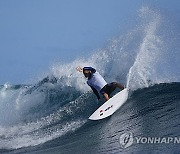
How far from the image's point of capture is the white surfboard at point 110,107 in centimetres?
1209

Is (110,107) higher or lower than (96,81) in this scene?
lower

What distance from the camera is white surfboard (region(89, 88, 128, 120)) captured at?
39.7 feet

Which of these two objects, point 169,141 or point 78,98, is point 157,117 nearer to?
point 169,141

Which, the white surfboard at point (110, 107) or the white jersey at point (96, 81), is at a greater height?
the white jersey at point (96, 81)

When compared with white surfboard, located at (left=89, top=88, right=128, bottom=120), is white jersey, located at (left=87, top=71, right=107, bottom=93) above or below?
above

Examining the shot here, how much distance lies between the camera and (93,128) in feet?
37.8

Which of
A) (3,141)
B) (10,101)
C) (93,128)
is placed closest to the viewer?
(93,128)

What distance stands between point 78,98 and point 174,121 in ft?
24.2

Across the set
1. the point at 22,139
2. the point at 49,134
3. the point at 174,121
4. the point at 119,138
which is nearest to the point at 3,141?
the point at 22,139

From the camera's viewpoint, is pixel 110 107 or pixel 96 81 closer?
pixel 110 107

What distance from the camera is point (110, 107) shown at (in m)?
12.4

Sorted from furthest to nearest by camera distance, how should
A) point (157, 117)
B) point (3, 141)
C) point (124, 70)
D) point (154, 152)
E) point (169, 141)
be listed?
point (124, 70)
point (3, 141)
point (157, 117)
point (169, 141)
point (154, 152)

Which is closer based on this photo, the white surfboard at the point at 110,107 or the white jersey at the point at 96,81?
the white surfboard at the point at 110,107

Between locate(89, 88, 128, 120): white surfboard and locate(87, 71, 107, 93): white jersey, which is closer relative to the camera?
locate(89, 88, 128, 120): white surfboard
